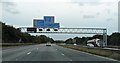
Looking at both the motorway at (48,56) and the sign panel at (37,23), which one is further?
the sign panel at (37,23)

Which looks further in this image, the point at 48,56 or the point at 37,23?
the point at 37,23

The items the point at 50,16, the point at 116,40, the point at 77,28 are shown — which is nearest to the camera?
the point at 50,16

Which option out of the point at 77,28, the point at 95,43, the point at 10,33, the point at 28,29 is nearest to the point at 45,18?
the point at 28,29

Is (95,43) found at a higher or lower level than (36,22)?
lower

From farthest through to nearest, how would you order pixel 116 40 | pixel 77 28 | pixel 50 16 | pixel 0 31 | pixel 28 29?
pixel 116 40, pixel 0 31, pixel 77 28, pixel 28 29, pixel 50 16

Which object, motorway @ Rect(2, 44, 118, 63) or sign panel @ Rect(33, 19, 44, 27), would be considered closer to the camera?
motorway @ Rect(2, 44, 118, 63)

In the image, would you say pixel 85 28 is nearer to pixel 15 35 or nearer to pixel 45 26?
pixel 45 26

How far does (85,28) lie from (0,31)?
138 ft

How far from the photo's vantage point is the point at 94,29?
91.2m

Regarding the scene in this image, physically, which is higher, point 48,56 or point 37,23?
point 37,23

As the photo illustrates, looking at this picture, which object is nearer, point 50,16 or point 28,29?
point 50,16

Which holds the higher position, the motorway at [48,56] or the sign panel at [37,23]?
the sign panel at [37,23]

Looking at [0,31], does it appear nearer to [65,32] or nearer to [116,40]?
[65,32]

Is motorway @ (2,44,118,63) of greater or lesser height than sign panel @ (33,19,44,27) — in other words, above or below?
below
